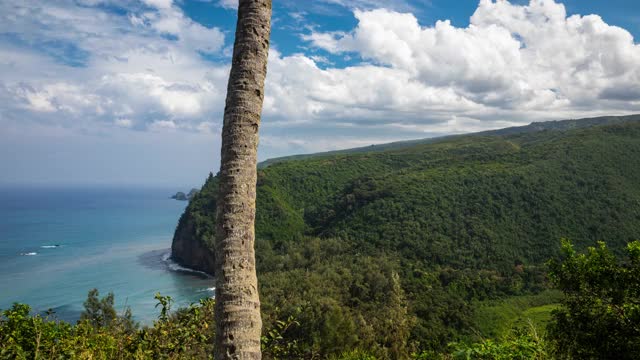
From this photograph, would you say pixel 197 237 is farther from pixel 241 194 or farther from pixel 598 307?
pixel 241 194

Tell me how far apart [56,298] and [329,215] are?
161ft

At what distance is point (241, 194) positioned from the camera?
407 cm

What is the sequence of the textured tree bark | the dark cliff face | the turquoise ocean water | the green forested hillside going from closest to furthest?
the textured tree bark, the green forested hillside, the turquoise ocean water, the dark cliff face

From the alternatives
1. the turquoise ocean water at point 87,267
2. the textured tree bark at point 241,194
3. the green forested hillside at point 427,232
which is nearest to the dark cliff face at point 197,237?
the green forested hillside at point 427,232

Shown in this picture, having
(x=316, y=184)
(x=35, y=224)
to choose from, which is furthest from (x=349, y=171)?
(x=35, y=224)

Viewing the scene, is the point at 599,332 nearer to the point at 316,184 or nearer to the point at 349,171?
the point at 316,184

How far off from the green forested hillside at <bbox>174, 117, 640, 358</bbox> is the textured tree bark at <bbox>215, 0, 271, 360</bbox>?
2976 cm

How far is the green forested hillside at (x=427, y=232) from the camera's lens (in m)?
47.3

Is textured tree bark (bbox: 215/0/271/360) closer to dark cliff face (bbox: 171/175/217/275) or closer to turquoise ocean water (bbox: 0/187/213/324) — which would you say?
turquoise ocean water (bbox: 0/187/213/324)


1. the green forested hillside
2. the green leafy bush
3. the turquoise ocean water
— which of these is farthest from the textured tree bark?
the turquoise ocean water

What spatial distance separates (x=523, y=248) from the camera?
71.6m

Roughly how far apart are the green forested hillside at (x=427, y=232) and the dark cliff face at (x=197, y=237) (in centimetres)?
41

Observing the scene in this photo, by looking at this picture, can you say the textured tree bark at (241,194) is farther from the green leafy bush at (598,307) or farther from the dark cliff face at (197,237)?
the dark cliff face at (197,237)

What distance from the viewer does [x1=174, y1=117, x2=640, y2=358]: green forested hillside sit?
47.3 metres
